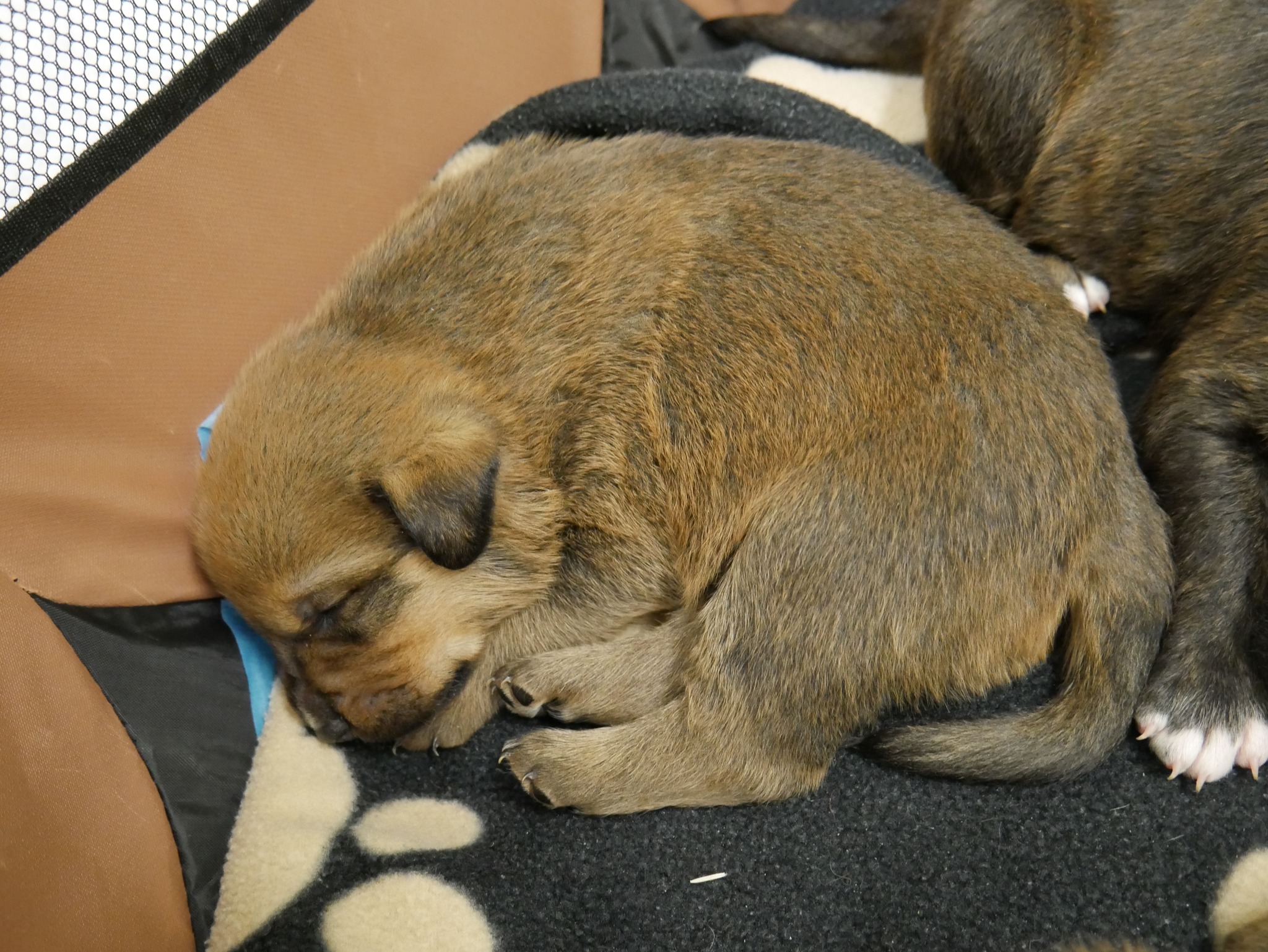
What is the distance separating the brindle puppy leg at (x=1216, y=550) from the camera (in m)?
2.50

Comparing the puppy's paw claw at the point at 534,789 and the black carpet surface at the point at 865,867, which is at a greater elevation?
the puppy's paw claw at the point at 534,789

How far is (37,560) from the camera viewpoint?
240 centimetres

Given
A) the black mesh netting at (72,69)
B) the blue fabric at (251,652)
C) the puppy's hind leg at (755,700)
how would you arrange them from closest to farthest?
1. the black mesh netting at (72,69)
2. the puppy's hind leg at (755,700)
3. the blue fabric at (251,652)

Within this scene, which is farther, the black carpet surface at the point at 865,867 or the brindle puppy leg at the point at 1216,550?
the brindle puppy leg at the point at 1216,550

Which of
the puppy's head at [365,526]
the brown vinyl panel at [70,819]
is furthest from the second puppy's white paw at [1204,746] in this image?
the brown vinyl panel at [70,819]

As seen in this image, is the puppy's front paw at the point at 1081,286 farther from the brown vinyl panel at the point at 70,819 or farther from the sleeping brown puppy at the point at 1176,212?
the brown vinyl panel at the point at 70,819

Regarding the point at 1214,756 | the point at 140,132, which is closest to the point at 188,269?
the point at 140,132

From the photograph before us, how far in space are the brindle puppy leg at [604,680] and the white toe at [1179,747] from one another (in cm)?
119

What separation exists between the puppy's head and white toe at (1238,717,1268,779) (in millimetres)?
1774

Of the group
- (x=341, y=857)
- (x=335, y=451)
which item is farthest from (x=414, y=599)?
(x=341, y=857)

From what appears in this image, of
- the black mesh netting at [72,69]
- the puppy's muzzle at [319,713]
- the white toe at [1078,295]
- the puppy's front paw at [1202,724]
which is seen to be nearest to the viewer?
the black mesh netting at [72,69]

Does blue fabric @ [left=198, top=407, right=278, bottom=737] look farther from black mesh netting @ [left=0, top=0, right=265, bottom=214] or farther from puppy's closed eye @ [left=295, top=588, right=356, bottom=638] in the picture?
black mesh netting @ [left=0, top=0, right=265, bottom=214]

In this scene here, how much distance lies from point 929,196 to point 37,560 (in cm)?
242

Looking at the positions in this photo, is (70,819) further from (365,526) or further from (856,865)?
(856,865)
